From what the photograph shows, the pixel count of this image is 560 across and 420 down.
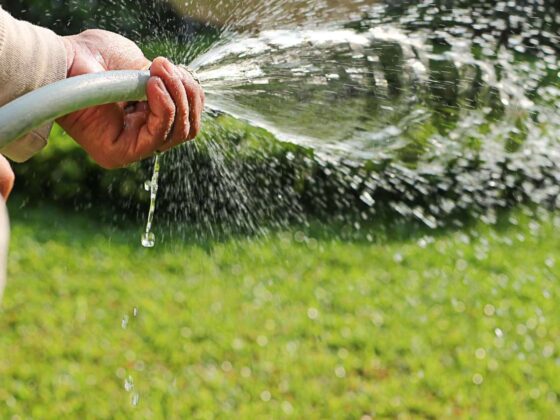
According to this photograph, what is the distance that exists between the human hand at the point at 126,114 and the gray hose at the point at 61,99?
0.45 feet

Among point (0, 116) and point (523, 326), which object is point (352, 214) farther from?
point (0, 116)

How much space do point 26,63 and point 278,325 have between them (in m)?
→ 2.35

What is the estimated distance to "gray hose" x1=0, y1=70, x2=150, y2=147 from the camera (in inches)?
51.4

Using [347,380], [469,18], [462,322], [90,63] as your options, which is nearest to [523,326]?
[462,322]

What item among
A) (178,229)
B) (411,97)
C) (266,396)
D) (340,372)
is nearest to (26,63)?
(266,396)

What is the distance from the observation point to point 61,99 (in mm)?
1389

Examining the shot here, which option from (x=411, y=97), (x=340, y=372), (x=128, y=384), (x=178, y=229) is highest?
(x=411, y=97)

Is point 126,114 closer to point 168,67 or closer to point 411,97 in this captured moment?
point 168,67

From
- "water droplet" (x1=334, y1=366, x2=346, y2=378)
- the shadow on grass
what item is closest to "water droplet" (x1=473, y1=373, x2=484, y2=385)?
"water droplet" (x1=334, y1=366, x2=346, y2=378)

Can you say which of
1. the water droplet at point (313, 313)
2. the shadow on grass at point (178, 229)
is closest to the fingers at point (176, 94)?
the water droplet at point (313, 313)

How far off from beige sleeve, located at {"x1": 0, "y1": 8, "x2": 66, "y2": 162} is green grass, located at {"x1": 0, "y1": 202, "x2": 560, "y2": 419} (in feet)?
5.61

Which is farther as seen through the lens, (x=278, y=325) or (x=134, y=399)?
(x=278, y=325)

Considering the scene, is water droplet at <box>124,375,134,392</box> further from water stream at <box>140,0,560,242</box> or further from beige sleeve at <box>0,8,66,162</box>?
beige sleeve at <box>0,8,66,162</box>

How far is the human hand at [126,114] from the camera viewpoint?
1755mm
